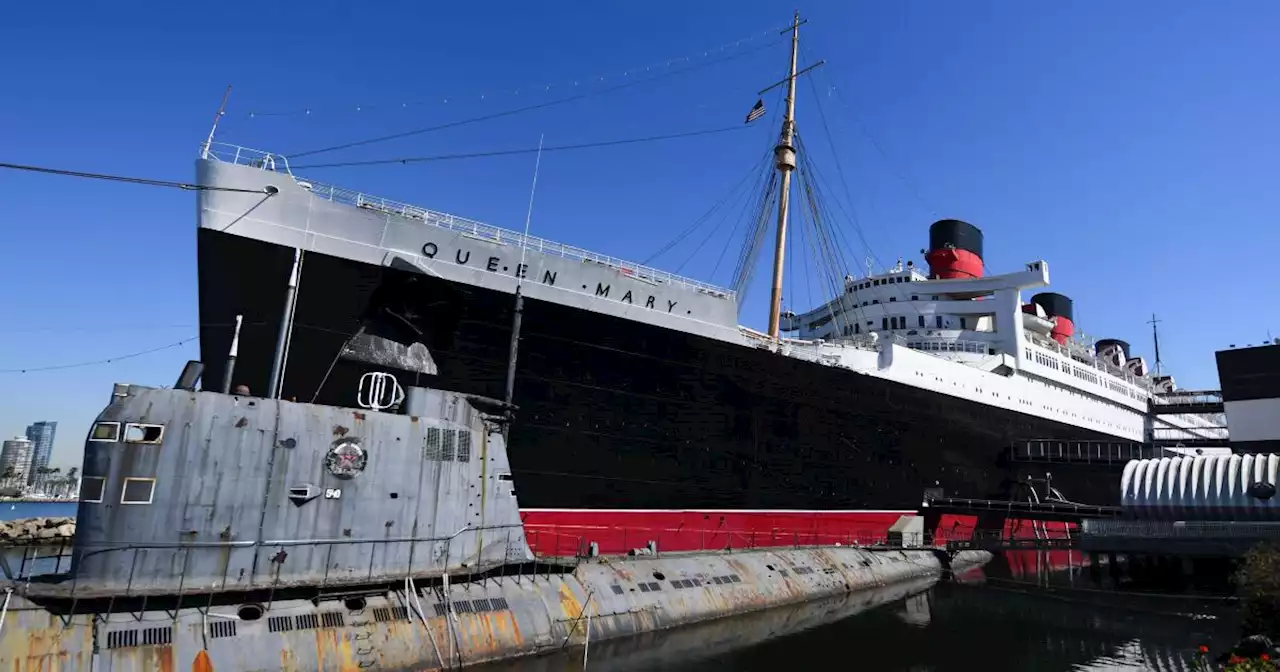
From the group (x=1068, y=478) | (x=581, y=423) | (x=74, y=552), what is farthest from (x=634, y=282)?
(x=1068, y=478)

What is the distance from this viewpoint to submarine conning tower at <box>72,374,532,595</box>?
9.23m

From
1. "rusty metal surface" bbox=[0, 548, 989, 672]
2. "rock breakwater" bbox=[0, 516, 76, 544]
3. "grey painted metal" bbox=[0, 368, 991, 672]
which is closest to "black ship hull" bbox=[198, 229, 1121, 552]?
"rusty metal surface" bbox=[0, 548, 989, 672]

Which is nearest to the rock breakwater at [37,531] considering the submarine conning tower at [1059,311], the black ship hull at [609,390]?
the black ship hull at [609,390]

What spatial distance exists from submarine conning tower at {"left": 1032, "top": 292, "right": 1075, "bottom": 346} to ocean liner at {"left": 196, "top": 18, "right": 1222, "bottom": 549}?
1506 cm

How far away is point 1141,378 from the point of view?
156 feet

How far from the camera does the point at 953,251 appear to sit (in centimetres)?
3659

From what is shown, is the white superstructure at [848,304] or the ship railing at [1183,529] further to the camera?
the ship railing at [1183,529]

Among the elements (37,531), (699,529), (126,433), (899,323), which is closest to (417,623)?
(126,433)

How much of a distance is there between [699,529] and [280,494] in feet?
40.9

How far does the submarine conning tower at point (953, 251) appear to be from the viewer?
3659 cm

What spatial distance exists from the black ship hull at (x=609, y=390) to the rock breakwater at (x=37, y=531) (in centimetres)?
3470

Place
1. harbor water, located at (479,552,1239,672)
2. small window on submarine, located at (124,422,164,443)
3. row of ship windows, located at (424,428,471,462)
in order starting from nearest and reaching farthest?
small window on submarine, located at (124,422,164,443)
row of ship windows, located at (424,428,471,462)
harbor water, located at (479,552,1239,672)

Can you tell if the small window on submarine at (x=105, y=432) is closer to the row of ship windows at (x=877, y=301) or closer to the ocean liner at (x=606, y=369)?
the ocean liner at (x=606, y=369)

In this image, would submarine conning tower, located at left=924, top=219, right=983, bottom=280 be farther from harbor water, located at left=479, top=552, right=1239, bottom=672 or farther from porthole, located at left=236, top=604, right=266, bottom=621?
porthole, located at left=236, top=604, right=266, bottom=621
